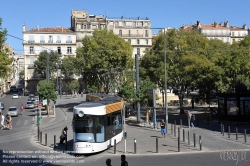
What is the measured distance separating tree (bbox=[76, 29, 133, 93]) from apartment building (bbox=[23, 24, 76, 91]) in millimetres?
39734

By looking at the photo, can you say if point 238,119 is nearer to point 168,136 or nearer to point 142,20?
point 168,136

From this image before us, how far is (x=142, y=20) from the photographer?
326 feet

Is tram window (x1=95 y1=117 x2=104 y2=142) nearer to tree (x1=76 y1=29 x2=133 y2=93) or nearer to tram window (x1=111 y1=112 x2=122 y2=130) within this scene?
tram window (x1=111 y1=112 x2=122 y2=130)

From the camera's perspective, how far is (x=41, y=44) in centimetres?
9175

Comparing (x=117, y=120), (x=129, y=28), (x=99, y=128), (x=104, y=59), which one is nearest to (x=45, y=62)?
(x=129, y=28)

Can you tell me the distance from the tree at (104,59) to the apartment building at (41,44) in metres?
39.7

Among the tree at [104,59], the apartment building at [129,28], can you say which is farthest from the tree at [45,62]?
the tree at [104,59]

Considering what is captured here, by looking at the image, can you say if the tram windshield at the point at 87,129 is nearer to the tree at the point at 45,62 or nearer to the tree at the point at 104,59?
the tree at the point at 104,59

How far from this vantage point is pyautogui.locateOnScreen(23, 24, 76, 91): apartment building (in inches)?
3585

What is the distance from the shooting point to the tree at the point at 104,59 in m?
49.2

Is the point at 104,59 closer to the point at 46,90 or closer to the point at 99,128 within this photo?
the point at 46,90

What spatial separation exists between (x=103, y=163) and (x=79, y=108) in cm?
→ 331

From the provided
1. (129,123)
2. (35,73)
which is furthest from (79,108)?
(35,73)

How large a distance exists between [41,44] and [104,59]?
47.0m
